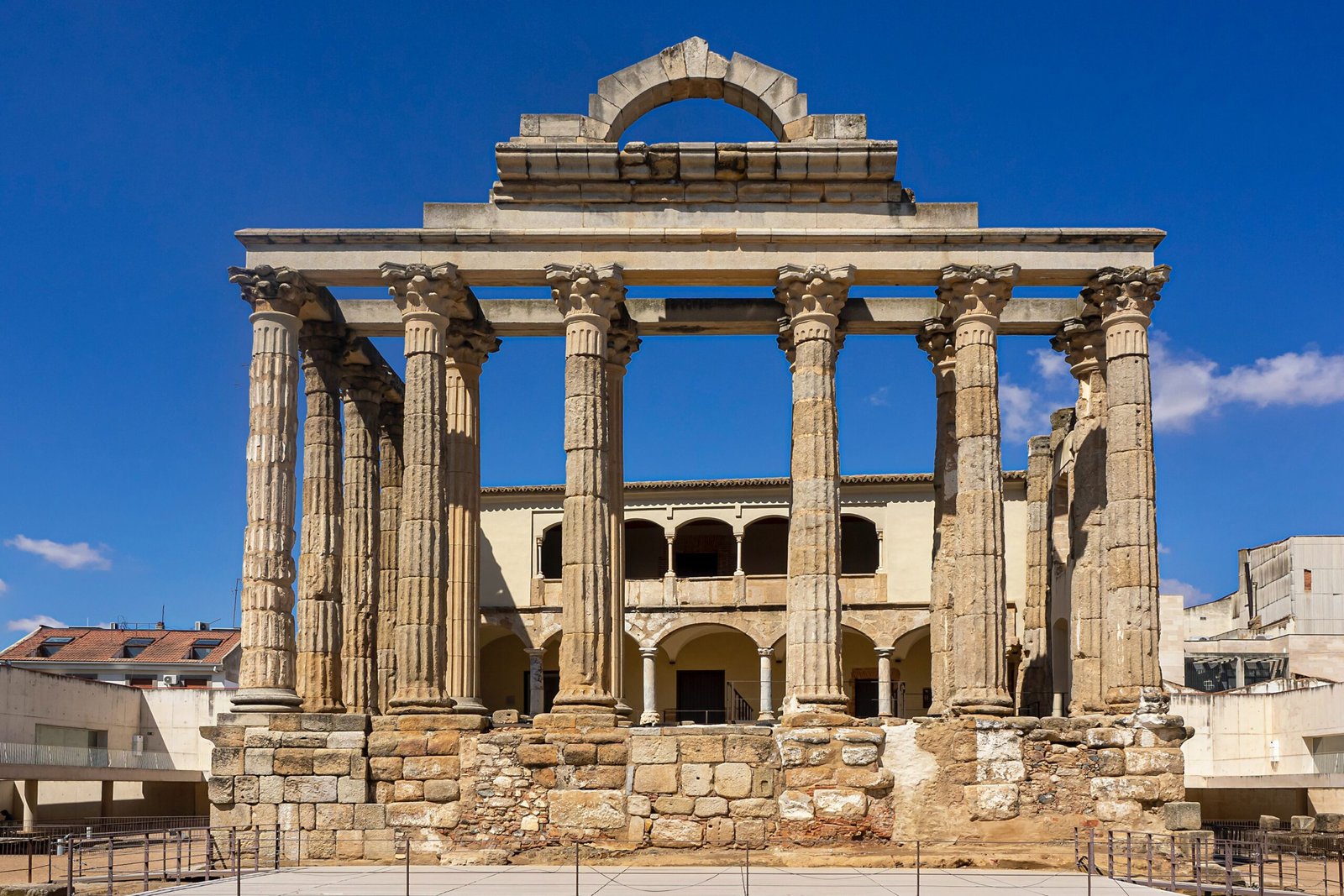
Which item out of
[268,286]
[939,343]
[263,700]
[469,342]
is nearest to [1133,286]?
[939,343]

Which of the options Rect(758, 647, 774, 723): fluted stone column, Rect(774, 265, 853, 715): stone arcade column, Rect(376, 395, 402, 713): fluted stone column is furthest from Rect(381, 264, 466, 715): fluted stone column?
Rect(758, 647, 774, 723): fluted stone column

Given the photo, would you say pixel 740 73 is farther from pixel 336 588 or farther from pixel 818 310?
pixel 336 588

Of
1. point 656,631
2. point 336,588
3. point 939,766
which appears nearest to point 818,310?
point 939,766

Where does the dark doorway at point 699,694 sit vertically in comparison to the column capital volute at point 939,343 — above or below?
below

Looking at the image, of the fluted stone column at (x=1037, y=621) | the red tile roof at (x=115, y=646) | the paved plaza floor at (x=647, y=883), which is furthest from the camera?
the red tile roof at (x=115, y=646)

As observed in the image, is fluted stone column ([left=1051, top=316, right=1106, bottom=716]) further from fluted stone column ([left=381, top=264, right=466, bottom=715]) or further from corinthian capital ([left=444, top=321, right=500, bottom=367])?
fluted stone column ([left=381, top=264, right=466, bottom=715])

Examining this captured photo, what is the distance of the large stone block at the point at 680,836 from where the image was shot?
2077cm

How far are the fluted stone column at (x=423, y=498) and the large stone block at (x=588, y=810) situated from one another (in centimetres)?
239

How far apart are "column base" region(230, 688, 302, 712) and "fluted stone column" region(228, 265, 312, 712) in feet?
0.04

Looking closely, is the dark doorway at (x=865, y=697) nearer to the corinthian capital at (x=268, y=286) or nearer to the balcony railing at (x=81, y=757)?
the balcony railing at (x=81, y=757)

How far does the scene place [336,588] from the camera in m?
24.0

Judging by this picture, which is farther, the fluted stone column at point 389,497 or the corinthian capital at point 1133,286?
the fluted stone column at point 389,497

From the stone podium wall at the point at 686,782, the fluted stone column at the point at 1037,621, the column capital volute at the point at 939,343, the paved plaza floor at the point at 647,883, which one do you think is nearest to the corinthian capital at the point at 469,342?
the stone podium wall at the point at 686,782

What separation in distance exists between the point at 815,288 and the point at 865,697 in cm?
2113
